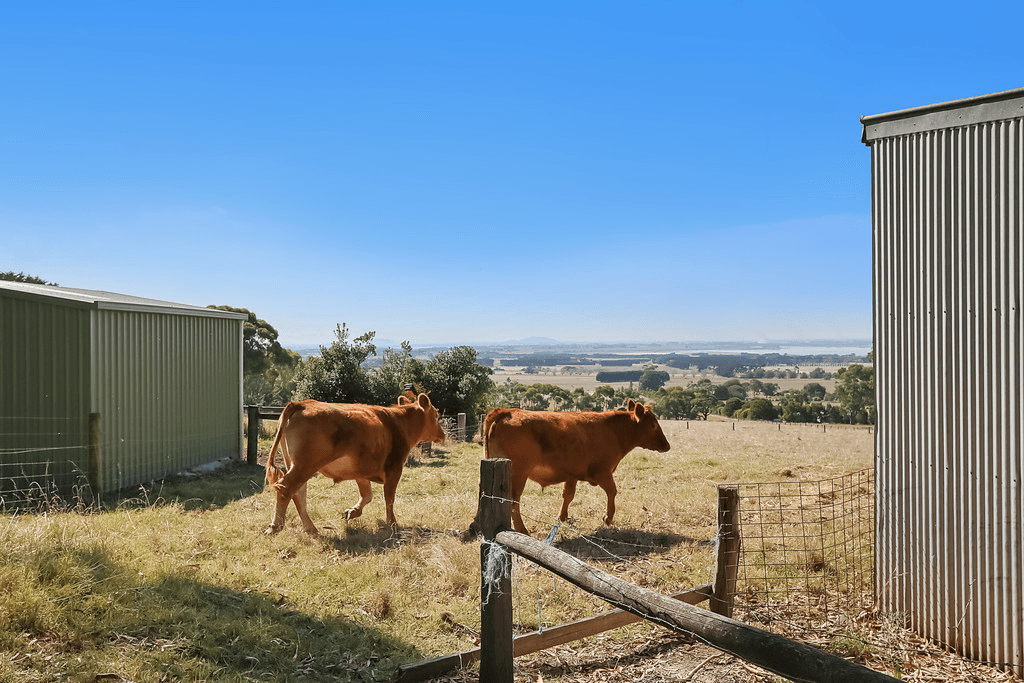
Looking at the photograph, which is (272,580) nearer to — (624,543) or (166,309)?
(624,543)

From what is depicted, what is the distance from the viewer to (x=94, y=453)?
9148 mm

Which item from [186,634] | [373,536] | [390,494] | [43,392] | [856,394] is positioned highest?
[43,392]

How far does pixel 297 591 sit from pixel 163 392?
23.5ft

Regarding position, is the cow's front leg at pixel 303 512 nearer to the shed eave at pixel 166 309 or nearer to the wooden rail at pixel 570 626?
the wooden rail at pixel 570 626

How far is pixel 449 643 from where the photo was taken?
4473 millimetres

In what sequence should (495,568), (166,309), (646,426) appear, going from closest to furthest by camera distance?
(495,568)
(646,426)
(166,309)

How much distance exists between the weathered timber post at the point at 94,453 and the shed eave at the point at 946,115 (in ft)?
35.2

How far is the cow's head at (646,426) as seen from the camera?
8.18 meters

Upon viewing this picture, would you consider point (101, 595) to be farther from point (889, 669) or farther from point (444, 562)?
point (889, 669)

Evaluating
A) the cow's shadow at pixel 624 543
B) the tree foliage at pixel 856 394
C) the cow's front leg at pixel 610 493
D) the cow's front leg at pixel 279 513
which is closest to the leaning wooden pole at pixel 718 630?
the cow's shadow at pixel 624 543

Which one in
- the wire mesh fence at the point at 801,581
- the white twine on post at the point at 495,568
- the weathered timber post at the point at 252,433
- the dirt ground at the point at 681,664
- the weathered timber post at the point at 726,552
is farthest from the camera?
the weathered timber post at the point at 252,433

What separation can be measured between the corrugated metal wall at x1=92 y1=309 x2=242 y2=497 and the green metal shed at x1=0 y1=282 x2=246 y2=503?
0.02 m

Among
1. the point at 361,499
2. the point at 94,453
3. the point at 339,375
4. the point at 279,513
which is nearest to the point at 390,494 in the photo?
the point at 361,499

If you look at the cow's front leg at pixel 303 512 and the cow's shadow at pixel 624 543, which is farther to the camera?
the cow's front leg at pixel 303 512
